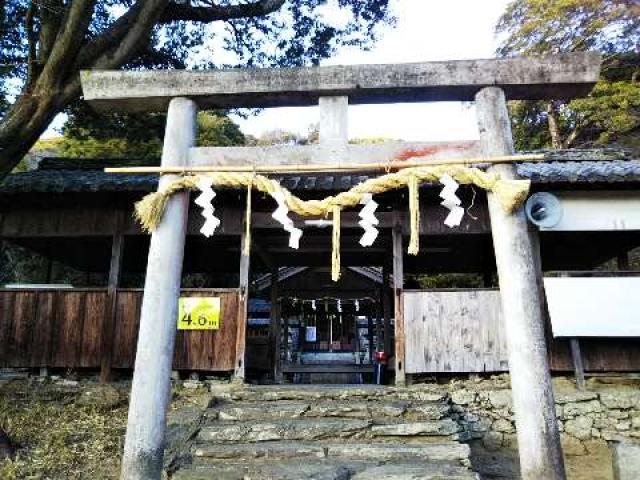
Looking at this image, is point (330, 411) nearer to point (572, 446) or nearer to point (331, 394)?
point (331, 394)

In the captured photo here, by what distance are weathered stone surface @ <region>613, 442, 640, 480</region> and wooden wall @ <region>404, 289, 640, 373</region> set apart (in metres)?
2.89

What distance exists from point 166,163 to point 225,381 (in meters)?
5.12

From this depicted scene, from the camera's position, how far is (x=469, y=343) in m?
8.65

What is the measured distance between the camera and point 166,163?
4.93 meters

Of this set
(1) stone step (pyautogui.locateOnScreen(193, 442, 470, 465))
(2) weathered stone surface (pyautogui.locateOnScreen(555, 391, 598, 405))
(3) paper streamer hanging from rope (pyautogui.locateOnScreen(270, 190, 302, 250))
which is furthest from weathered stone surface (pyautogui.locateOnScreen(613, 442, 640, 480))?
(3) paper streamer hanging from rope (pyautogui.locateOnScreen(270, 190, 302, 250))

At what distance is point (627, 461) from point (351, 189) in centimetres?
437

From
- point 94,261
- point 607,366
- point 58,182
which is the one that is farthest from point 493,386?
point 94,261

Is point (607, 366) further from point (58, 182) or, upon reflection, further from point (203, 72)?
point (58, 182)

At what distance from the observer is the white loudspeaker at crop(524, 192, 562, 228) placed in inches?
337

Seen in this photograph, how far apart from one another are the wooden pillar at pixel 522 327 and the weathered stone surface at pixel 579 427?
181 inches

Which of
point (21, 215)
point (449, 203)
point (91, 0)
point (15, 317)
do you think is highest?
point (91, 0)

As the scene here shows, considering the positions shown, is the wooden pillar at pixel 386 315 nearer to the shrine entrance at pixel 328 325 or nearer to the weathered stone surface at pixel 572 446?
the shrine entrance at pixel 328 325

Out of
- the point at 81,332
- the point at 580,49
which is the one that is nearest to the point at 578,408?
the point at 81,332

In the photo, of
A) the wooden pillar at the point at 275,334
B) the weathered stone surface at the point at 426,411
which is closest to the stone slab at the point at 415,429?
the weathered stone surface at the point at 426,411
